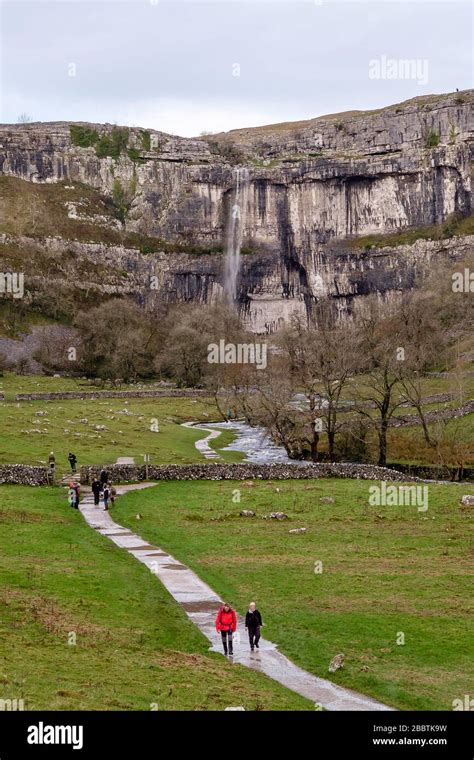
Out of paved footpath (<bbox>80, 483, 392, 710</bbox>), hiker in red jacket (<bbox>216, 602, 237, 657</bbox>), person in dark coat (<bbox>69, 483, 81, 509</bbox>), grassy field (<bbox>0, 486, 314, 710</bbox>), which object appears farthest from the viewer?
person in dark coat (<bbox>69, 483, 81, 509</bbox>)

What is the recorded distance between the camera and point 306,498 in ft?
163

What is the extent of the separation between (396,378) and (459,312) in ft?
194

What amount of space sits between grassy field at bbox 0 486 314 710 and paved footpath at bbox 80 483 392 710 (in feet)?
1.50

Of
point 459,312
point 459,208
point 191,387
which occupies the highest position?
point 459,208

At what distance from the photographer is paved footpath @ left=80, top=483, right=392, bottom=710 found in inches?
851

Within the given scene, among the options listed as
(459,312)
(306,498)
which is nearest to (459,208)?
(459,312)

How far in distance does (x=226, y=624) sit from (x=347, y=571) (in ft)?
34.4

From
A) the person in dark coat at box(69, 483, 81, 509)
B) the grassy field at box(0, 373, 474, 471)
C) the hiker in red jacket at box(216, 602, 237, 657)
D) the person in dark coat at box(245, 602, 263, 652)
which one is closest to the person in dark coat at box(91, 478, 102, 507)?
the person in dark coat at box(69, 483, 81, 509)

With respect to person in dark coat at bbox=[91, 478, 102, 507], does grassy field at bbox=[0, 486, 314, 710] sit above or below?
above

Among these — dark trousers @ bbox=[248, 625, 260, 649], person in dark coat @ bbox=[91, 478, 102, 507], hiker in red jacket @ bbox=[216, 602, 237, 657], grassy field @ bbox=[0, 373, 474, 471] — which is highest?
hiker in red jacket @ bbox=[216, 602, 237, 657]

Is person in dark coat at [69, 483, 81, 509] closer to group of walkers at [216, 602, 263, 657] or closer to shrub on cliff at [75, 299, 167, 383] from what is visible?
group of walkers at [216, 602, 263, 657]
